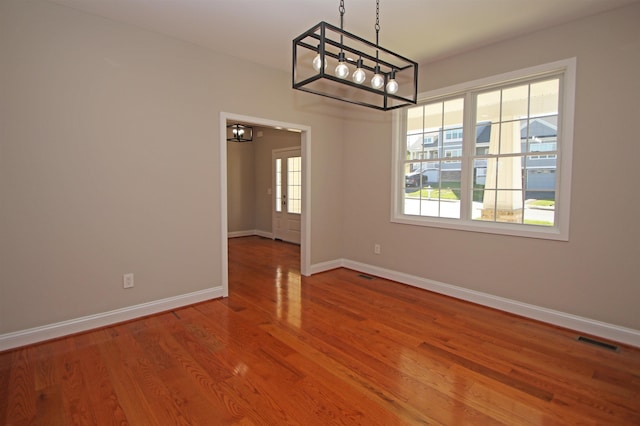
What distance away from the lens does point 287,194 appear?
732 centimetres

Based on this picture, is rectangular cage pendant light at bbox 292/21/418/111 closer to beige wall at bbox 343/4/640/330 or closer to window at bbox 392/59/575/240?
window at bbox 392/59/575/240

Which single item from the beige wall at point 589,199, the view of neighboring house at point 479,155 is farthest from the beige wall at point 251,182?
the beige wall at point 589,199

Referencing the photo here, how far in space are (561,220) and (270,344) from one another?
2.90 meters

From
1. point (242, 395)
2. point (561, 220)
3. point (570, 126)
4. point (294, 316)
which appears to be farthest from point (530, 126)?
point (242, 395)

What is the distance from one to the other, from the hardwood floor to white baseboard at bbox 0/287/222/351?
9cm

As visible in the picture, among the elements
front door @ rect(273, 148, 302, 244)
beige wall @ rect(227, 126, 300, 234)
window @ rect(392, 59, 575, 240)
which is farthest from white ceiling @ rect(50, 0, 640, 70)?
beige wall @ rect(227, 126, 300, 234)

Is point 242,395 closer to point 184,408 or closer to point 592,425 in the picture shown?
point 184,408

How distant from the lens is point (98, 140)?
292 centimetres

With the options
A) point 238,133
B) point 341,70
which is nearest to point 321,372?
point 341,70

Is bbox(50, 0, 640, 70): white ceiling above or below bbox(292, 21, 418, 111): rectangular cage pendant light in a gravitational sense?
above

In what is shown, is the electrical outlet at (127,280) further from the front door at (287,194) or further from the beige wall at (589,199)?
the front door at (287,194)

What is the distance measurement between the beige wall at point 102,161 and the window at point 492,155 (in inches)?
88.1

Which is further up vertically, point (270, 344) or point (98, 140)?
point (98, 140)

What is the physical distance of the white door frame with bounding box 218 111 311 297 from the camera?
→ 3.72 m
